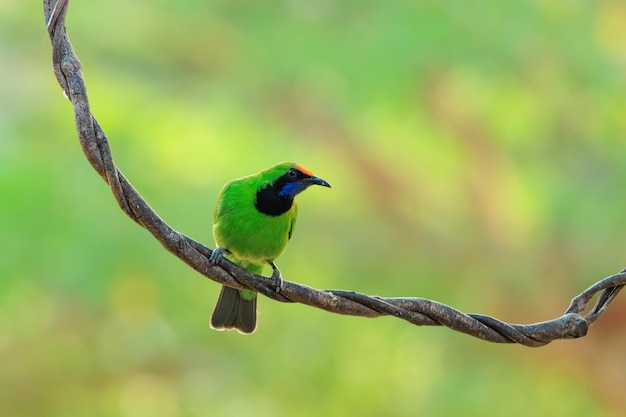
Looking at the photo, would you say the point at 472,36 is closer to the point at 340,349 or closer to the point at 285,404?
the point at 340,349

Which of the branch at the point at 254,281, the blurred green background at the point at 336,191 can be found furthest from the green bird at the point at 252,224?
the blurred green background at the point at 336,191

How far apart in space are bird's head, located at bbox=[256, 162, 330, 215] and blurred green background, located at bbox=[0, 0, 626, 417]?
2181mm

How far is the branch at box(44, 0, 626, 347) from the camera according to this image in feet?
5.63

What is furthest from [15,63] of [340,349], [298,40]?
[340,349]

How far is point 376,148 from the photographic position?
20.3 feet

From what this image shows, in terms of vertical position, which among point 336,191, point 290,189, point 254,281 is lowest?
point 254,281

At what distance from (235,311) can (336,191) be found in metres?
2.90

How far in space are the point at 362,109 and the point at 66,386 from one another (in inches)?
110

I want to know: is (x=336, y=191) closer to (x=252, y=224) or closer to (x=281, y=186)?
(x=281, y=186)

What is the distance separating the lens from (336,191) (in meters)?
6.25

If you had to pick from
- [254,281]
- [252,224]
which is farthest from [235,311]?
[254,281]

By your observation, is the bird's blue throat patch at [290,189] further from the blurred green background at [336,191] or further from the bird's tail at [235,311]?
the blurred green background at [336,191]

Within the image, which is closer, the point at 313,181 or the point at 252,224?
the point at 252,224

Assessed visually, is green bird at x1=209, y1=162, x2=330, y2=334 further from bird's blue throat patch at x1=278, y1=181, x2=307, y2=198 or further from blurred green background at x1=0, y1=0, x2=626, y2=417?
blurred green background at x1=0, y1=0, x2=626, y2=417
